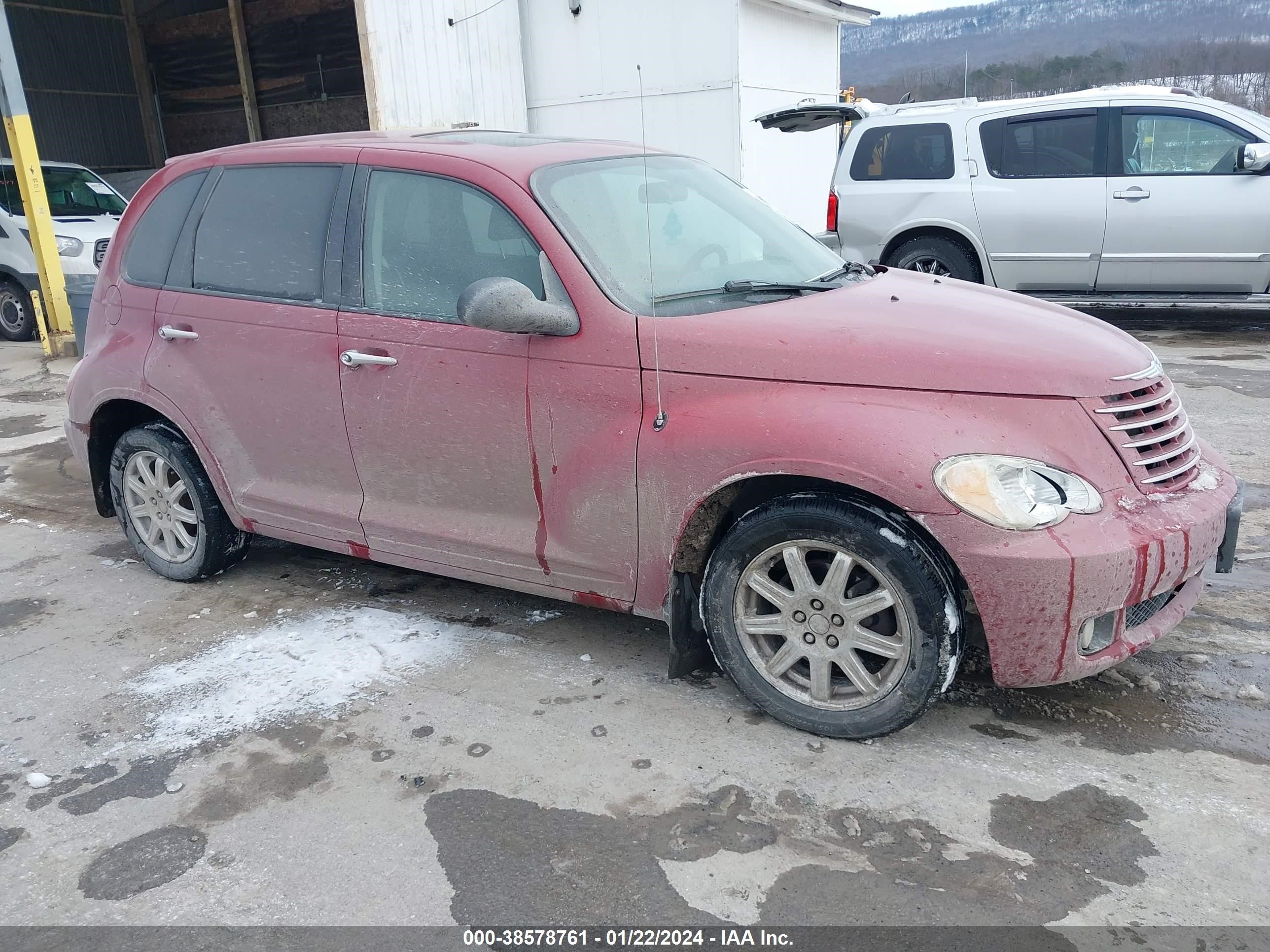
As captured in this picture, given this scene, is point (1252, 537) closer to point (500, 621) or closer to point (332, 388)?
point (500, 621)

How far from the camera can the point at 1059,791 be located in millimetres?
2777

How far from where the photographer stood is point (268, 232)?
394cm

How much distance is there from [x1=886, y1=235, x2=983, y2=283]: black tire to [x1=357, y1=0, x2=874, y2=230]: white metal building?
369cm

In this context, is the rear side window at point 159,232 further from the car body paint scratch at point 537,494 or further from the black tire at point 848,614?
the black tire at point 848,614

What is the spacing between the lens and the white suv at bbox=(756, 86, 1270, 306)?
8281mm

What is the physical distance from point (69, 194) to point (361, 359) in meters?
10.7

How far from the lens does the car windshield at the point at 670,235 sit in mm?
3324

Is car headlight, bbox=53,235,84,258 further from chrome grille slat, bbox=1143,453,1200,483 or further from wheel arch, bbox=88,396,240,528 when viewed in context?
chrome grille slat, bbox=1143,453,1200,483

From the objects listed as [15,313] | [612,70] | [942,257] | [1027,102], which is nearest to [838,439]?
[942,257]

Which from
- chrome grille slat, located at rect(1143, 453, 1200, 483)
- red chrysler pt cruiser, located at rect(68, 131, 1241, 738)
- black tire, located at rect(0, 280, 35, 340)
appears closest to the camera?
red chrysler pt cruiser, located at rect(68, 131, 1241, 738)

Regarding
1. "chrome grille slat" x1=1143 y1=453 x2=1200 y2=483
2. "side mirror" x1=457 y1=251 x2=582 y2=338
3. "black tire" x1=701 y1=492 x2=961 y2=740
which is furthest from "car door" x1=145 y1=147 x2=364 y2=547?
"chrome grille slat" x1=1143 y1=453 x2=1200 y2=483

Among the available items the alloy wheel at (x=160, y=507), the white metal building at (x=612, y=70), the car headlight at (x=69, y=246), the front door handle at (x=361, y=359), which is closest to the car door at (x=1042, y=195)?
the white metal building at (x=612, y=70)

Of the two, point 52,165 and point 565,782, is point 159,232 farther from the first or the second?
point 52,165

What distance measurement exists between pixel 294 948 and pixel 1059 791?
81.1 inches
